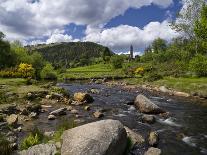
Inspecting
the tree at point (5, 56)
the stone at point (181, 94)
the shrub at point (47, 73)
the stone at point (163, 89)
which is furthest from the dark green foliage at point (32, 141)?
the shrub at point (47, 73)

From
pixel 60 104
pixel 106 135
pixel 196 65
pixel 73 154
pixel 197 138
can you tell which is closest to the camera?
pixel 73 154

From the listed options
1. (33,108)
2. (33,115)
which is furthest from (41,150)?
(33,108)

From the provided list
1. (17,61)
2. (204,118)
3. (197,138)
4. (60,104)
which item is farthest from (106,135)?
(17,61)

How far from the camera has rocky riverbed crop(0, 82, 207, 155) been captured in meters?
16.6

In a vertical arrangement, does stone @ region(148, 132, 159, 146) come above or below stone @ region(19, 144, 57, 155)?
below

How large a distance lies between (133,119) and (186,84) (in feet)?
90.9

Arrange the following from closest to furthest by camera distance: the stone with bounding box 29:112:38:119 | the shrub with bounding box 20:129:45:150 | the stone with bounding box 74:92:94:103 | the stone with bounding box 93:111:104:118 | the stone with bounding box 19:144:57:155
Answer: the stone with bounding box 19:144:57:155 < the shrub with bounding box 20:129:45:150 < the stone with bounding box 29:112:38:119 < the stone with bounding box 93:111:104:118 < the stone with bounding box 74:92:94:103

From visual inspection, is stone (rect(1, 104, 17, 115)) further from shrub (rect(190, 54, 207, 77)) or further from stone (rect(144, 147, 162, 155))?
shrub (rect(190, 54, 207, 77))

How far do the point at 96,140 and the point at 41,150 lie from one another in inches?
118

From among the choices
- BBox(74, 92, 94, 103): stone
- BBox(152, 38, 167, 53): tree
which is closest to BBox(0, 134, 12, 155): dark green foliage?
BBox(74, 92, 94, 103): stone

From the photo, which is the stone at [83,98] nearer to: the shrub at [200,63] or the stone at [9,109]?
the stone at [9,109]

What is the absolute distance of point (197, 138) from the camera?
23.0 meters

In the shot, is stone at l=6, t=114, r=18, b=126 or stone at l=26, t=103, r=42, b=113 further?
stone at l=26, t=103, r=42, b=113

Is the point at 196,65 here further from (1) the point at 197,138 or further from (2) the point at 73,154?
(2) the point at 73,154
